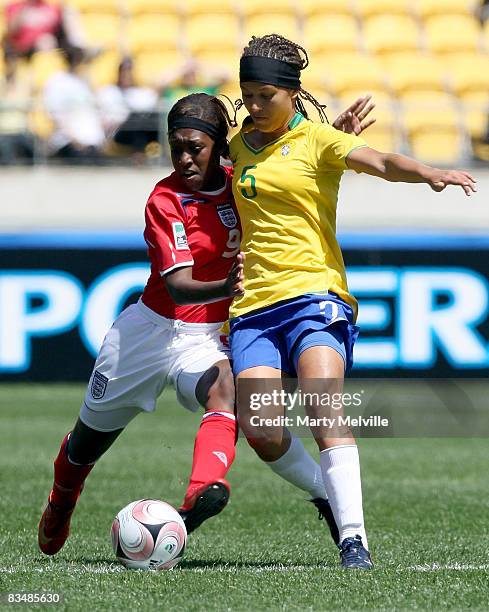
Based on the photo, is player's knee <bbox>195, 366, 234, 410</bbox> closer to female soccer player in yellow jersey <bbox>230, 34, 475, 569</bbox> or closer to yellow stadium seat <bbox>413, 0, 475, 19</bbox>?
female soccer player in yellow jersey <bbox>230, 34, 475, 569</bbox>

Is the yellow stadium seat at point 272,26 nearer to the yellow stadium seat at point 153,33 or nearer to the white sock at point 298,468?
the yellow stadium seat at point 153,33

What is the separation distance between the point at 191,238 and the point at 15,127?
8517 millimetres

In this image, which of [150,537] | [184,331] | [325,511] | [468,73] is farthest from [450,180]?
[468,73]

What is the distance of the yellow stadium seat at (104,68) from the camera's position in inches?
593

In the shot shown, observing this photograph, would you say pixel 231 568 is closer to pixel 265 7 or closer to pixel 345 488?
pixel 345 488

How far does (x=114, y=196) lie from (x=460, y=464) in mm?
5851

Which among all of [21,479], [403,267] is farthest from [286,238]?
[403,267]

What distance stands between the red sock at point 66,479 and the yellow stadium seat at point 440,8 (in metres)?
12.1

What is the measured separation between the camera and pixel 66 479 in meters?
5.86

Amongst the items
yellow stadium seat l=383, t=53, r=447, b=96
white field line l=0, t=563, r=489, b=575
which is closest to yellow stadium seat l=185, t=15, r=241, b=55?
yellow stadium seat l=383, t=53, r=447, b=96

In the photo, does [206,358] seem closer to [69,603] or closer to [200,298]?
[200,298]

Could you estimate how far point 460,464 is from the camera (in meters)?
9.38

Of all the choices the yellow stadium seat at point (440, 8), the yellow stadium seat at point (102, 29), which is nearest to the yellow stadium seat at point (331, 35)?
the yellow stadium seat at point (440, 8)

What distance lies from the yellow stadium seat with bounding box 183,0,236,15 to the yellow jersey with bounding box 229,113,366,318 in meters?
11.3
